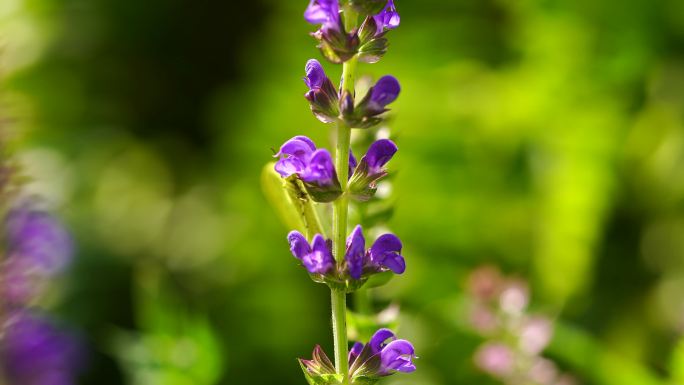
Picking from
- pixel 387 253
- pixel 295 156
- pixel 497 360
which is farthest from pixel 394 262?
pixel 497 360

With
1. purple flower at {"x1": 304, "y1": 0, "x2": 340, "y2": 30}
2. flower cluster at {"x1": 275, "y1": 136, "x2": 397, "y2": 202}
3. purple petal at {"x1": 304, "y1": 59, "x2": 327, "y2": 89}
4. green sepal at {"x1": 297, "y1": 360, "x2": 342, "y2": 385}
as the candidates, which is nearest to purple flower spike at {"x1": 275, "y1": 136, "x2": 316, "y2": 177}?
flower cluster at {"x1": 275, "y1": 136, "x2": 397, "y2": 202}

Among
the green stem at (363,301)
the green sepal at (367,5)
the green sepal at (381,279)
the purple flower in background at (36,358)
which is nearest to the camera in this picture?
the green sepal at (367,5)

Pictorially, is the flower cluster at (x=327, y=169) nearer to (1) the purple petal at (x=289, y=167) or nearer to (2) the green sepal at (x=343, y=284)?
(1) the purple petal at (x=289, y=167)

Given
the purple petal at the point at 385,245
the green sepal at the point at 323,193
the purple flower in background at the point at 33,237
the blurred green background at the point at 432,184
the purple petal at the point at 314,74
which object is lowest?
the purple petal at the point at 385,245

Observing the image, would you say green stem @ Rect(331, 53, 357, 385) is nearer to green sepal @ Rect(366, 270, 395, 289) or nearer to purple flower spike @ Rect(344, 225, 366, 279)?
purple flower spike @ Rect(344, 225, 366, 279)

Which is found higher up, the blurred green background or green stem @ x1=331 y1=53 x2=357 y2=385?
the blurred green background

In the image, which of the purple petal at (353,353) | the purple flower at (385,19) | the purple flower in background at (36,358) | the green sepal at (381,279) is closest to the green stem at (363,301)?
the green sepal at (381,279)

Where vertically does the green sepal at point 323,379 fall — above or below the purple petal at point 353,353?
below
